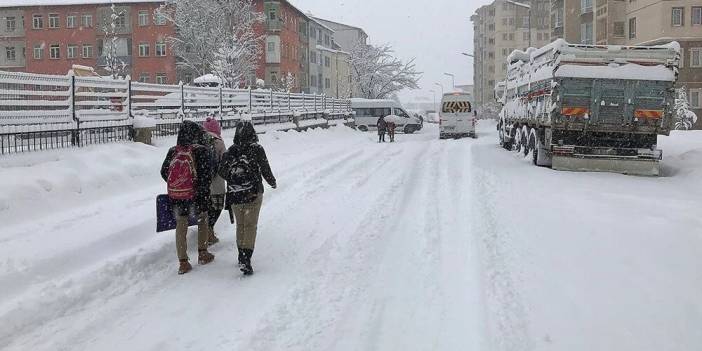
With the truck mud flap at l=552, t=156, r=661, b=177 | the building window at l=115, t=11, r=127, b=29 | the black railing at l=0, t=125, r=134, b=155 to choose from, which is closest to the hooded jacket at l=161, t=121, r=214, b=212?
the black railing at l=0, t=125, r=134, b=155

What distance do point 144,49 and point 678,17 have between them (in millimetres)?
45578

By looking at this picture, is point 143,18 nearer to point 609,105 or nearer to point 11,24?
point 11,24

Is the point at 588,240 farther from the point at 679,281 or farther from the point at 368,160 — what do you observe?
the point at 368,160

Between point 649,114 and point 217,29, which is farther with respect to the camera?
point 217,29

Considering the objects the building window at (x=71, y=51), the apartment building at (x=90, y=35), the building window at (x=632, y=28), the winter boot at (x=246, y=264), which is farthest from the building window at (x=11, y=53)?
the winter boot at (x=246, y=264)

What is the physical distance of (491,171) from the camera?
50.9 feet

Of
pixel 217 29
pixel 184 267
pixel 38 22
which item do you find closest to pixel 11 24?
pixel 38 22

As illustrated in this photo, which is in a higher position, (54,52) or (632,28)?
(54,52)

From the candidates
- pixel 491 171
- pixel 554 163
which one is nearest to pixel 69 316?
pixel 491 171

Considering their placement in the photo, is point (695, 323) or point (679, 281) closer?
point (695, 323)

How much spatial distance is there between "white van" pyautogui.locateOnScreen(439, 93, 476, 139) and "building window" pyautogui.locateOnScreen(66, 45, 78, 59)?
43.2 meters

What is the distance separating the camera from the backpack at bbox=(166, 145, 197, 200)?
22.0 ft

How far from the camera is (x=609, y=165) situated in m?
15.3

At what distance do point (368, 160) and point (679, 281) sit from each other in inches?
501
